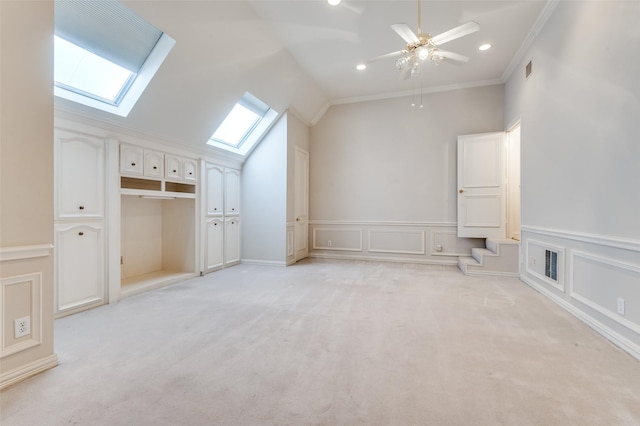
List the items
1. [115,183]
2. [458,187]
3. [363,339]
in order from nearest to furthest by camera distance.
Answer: [363,339] < [115,183] < [458,187]

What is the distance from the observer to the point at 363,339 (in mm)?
2119

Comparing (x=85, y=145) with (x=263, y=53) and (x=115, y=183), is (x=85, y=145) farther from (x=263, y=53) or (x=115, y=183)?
(x=263, y=53)

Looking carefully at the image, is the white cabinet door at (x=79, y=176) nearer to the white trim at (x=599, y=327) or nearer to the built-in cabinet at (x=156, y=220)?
the built-in cabinet at (x=156, y=220)

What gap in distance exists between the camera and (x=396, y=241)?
5.41 m

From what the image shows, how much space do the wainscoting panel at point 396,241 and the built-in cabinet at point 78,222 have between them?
430 centimetres

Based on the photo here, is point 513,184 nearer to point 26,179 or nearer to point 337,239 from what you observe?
point 337,239

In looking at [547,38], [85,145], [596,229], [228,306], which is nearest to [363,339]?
[228,306]

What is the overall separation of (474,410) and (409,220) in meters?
4.18

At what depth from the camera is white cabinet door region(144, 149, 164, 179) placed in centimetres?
347

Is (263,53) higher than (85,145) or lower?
higher

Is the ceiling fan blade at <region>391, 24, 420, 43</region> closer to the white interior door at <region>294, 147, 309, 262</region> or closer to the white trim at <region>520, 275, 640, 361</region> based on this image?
the white trim at <region>520, 275, 640, 361</region>

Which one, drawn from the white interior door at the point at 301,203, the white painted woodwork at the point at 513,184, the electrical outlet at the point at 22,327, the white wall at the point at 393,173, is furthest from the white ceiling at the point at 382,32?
the electrical outlet at the point at 22,327

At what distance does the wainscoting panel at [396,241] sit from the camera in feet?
17.3

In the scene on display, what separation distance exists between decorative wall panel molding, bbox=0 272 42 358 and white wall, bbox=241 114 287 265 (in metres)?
3.45
